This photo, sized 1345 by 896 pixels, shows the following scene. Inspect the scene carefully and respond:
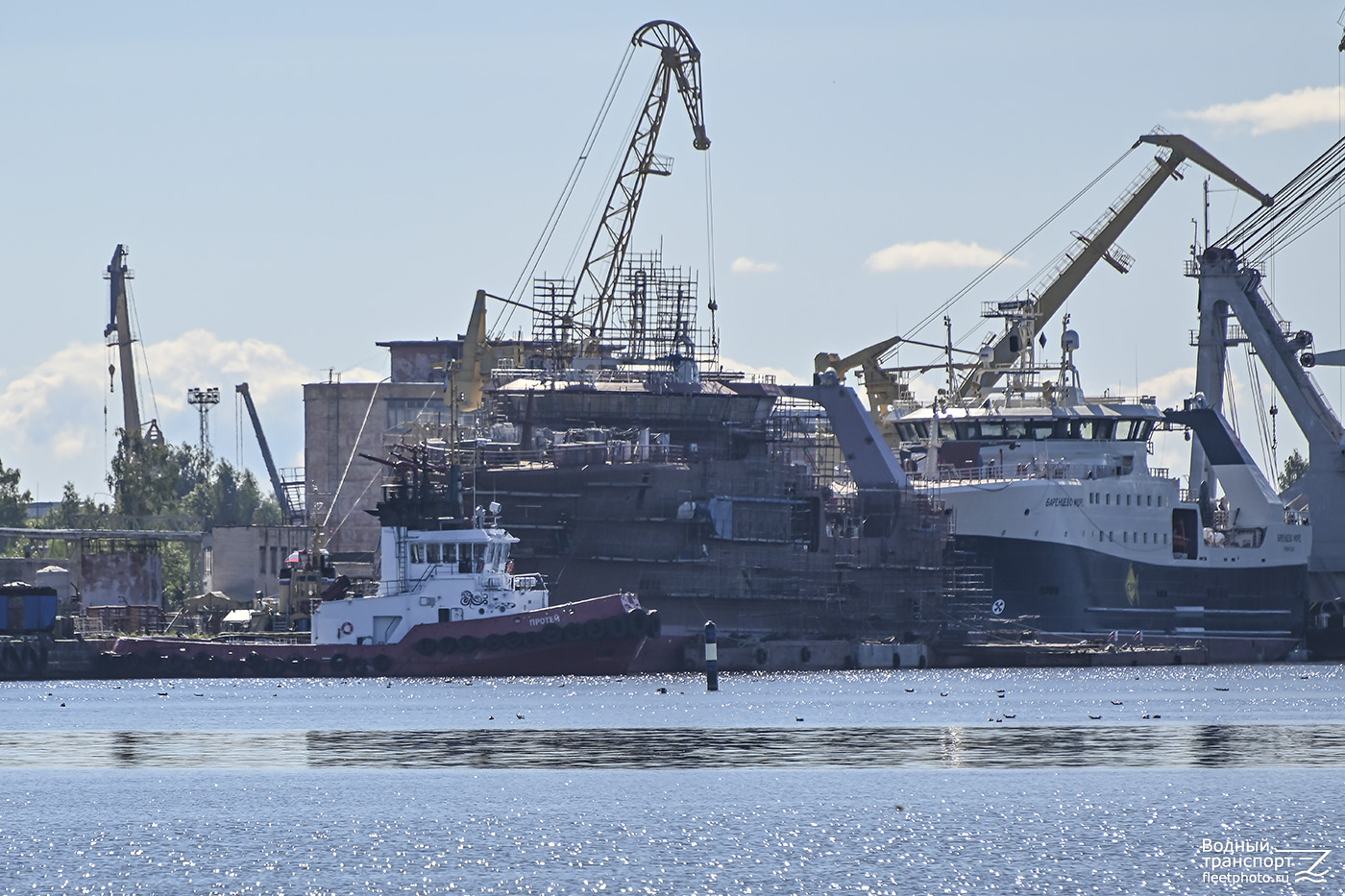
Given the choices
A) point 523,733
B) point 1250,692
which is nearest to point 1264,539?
point 1250,692

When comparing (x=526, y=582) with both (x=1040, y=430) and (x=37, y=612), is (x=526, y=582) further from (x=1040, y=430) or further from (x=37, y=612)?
(x=1040, y=430)

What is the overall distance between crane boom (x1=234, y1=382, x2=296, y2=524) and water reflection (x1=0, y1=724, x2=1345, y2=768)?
72.7 meters

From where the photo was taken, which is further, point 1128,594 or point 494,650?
point 1128,594

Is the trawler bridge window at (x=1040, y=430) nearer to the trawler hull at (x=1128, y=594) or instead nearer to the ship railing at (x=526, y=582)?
the trawler hull at (x=1128, y=594)

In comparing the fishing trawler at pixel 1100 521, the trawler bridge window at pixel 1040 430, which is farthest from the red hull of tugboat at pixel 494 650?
the trawler bridge window at pixel 1040 430

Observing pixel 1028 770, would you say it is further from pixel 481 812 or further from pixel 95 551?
pixel 95 551

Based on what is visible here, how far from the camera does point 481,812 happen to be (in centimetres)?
4722

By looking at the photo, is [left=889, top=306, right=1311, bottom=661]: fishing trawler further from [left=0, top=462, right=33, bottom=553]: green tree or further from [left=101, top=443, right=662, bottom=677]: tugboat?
[left=0, top=462, right=33, bottom=553]: green tree

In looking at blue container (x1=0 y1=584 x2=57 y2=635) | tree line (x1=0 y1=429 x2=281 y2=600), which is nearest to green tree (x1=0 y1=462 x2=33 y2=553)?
tree line (x1=0 y1=429 x2=281 y2=600)

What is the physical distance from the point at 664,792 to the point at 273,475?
365 ft

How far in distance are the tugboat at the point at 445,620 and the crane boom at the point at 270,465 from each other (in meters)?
53.5

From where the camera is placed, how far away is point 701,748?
58.6 m

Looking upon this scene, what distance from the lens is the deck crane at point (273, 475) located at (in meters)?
136

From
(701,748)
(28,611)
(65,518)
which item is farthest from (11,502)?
(701,748)
